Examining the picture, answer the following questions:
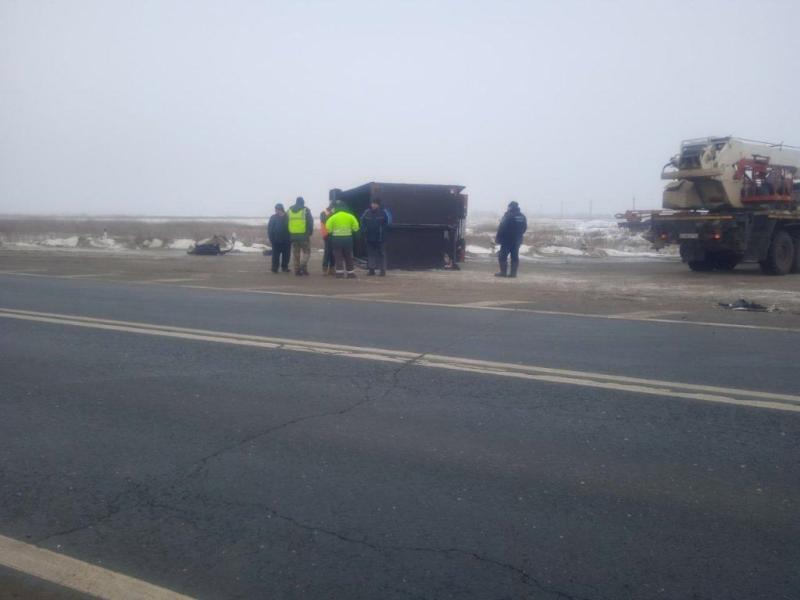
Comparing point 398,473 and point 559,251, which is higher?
point 559,251

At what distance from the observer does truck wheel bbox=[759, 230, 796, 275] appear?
68.2 ft

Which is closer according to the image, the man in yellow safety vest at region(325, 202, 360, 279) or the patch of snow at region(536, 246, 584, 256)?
the man in yellow safety vest at region(325, 202, 360, 279)

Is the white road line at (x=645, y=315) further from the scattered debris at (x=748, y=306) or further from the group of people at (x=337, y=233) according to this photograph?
the group of people at (x=337, y=233)

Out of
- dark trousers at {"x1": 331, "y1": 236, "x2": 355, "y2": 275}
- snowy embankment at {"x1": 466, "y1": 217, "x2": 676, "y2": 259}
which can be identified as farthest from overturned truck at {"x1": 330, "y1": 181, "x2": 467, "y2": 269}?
snowy embankment at {"x1": 466, "y1": 217, "x2": 676, "y2": 259}

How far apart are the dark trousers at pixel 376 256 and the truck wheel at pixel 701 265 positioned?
8.25 meters

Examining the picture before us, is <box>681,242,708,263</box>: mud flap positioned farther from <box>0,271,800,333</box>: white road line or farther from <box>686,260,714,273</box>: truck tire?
<box>0,271,800,333</box>: white road line

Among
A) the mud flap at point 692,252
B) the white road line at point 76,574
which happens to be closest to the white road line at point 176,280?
the mud flap at point 692,252

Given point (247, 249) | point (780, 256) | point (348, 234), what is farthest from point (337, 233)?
point (247, 249)

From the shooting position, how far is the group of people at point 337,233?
18.7 meters

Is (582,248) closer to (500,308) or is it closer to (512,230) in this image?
(512,230)

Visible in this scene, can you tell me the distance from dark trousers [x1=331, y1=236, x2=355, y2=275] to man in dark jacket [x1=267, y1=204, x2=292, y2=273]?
5.88 feet

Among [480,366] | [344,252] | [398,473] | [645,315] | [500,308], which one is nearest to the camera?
[398,473]

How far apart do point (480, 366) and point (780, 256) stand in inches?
601

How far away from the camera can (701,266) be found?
2244cm
